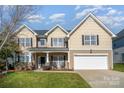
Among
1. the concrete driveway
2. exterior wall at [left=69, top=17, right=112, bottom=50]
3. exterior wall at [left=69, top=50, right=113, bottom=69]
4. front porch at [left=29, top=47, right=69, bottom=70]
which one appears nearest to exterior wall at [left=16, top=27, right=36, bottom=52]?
front porch at [left=29, top=47, right=69, bottom=70]

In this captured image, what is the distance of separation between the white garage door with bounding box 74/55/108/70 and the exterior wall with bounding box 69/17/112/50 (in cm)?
111

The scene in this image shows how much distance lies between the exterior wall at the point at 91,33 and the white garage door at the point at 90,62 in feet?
3.65

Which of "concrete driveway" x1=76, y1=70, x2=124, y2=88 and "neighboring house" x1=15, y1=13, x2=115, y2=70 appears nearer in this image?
"concrete driveway" x1=76, y1=70, x2=124, y2=88

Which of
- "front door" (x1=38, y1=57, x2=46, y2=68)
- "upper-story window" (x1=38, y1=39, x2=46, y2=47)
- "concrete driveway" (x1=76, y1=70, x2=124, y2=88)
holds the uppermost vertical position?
"upper-story window" (x1=38, y1=39, x2=46, y2=47)

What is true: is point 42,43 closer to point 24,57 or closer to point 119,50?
point 24,57

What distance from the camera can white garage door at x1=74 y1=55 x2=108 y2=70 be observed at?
1590 inches

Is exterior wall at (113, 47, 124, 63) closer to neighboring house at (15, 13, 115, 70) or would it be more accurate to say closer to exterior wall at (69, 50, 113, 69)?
exterior wall at (69, 50, 113, 69)

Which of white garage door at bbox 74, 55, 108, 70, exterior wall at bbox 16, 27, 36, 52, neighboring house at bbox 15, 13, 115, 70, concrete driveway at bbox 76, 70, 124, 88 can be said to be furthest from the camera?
exterior wall at bbox 16, 27, 36, 52

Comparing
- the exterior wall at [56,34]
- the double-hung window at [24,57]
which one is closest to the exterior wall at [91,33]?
the exterior wall at [56,34]

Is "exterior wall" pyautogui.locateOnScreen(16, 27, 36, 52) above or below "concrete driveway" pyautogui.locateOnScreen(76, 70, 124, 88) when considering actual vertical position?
above

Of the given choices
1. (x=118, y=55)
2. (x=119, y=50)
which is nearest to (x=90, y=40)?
→ (x=118, y=55)

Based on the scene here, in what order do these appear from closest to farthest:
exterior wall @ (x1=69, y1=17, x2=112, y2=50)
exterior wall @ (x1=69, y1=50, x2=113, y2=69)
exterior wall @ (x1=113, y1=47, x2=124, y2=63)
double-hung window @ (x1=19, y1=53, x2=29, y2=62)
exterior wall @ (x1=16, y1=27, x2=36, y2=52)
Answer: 1. double-hung window @ (x1=19, y1=53, x2=29, y2=62)
2. exterior wall @ (x1=69, y1=50, x2=113, y2=69)
3. exterior wall @ (x1=69, y1=17, x2=112, y2=50)
4. exterior wall @ (x1=16, y1=27, x2=36, y2=52)
5. exterior wall @ (x1=113, y1=47, x2=124, y2=63)

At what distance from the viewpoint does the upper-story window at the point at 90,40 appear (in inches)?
1610
